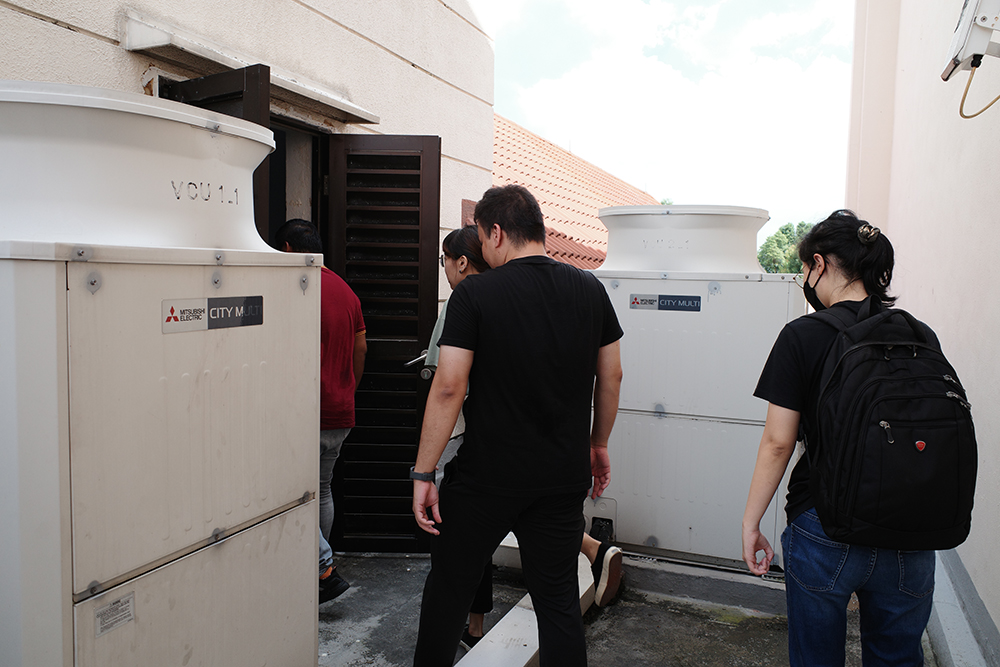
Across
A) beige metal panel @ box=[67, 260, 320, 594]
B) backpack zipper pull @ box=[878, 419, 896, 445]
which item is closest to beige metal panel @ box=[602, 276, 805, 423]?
backpack zipper pull @ box=[878, 419, 896, 445]

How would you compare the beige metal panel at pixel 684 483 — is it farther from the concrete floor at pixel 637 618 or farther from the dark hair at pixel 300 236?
the dark hair at pixel 300 236

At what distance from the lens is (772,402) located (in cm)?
205

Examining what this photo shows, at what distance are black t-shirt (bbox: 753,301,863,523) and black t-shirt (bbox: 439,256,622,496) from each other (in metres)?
0.61

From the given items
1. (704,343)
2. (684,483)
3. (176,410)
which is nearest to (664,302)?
(704,343)

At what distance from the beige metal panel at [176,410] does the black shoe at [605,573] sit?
73.1 inches

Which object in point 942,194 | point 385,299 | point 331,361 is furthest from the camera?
point 942,194

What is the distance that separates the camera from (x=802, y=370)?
6.57 ft

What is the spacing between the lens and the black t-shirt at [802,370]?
2.00 m

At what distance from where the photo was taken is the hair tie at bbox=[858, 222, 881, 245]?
2039 mm

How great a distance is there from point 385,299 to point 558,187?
6246 millimetres

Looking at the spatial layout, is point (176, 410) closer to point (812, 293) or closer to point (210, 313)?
point (210, 313)

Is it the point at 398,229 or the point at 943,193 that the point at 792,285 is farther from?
the point at 398,229

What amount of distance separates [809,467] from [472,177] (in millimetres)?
4003

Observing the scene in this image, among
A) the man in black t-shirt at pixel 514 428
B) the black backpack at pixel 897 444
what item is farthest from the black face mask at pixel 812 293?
the man in black t-shirt at pixel 514 428
